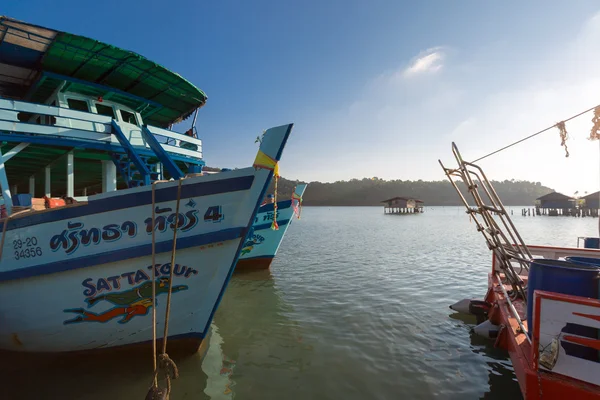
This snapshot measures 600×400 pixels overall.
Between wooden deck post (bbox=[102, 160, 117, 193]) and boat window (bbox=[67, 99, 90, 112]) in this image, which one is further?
boat window (bbox=[67, 99, 90, 112])

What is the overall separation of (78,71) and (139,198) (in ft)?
17.5

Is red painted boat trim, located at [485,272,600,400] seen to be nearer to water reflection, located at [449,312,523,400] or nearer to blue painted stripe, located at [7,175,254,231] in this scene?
water reflection, located at [449,312,523,400]

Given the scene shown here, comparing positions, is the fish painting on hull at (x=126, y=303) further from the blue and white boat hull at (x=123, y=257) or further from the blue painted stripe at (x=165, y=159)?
the blue painted stripe at (x=165, y=159)

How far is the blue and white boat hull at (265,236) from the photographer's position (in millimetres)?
12391

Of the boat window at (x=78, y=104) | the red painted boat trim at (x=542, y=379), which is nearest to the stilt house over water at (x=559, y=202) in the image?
the red painted boat trim at (x=542, y=379)

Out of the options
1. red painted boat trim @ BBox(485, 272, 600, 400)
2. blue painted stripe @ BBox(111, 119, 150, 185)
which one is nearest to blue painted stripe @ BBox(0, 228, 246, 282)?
blue painted stripe @ BBox(111, 119, 150, 185)

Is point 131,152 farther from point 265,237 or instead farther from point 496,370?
point 496,370

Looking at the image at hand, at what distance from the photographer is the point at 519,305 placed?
18.6 feet

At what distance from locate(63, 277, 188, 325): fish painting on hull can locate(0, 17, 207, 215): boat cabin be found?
2.07 m

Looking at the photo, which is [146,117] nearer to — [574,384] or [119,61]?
[119,61]

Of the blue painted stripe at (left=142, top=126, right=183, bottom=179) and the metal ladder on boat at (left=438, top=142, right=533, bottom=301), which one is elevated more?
the blue painted stripe at (left=142, top=126, right=183, bottom=179)

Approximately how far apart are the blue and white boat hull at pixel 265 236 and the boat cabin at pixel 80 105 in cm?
430

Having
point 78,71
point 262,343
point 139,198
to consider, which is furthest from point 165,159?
point 262,343

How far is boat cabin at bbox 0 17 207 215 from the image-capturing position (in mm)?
5855
